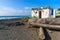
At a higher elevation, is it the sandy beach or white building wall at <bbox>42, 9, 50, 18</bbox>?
white building wall at <bbox>42, 9, 50, 18</bbox>

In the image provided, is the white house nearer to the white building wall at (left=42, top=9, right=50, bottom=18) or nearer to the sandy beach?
the white building wall at (left=42, top=9, right=50, bottom=18)

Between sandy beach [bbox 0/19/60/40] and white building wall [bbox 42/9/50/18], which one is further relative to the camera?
white building wall [bbox 42/9/50/18]

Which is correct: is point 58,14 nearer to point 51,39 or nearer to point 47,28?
point 47,28

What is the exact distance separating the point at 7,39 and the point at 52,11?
18.8 m

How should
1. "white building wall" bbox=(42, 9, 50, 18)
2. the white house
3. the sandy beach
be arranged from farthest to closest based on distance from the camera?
"white building wall" bbox=(42, 9, 50, 18) < the white house < the sandy beach

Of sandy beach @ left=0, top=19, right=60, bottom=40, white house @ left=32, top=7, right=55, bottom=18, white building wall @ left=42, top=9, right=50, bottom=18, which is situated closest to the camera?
sandy beach @ left=0, top=19, right=60, bottom=40

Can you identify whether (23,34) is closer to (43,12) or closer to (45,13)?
(45,13)

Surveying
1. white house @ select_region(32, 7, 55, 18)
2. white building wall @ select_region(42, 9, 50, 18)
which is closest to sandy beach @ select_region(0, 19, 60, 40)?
white house @ select_region(32, 7, 55, 18)

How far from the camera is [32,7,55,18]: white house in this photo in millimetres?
23750

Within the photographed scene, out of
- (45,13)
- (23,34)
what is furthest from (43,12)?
(23,34)

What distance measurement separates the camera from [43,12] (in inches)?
973

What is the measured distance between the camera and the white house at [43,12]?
935 inches

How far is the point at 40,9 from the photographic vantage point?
2517 centimetres

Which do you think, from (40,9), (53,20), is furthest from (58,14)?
(53,20)
